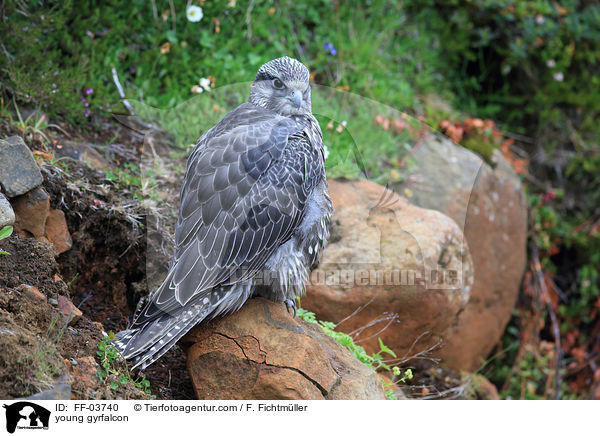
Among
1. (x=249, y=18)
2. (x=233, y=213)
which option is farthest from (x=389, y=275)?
(x=249, y=18)

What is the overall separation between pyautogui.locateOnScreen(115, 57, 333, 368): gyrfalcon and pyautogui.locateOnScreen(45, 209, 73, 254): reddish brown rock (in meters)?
0.75

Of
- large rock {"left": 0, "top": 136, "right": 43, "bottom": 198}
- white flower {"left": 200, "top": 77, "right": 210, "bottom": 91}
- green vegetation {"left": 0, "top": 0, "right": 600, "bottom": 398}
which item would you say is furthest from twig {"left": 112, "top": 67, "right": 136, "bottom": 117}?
large rock {"left": 0, "top": 136, "right": 43, "bottom": 198}

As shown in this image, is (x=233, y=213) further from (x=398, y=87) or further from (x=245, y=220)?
(x=398, y=87)

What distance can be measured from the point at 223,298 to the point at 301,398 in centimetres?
64

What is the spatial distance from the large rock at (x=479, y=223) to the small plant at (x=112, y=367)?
9.77 ft

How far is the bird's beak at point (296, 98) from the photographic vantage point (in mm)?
3396

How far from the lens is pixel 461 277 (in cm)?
462

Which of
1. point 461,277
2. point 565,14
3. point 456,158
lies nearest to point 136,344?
point 461,277

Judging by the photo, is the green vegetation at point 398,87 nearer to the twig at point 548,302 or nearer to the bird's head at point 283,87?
the twig at point 548,302

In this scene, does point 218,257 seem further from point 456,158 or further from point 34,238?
→ point 456,158

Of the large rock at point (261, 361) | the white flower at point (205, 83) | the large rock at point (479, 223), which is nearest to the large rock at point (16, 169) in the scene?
the large rock at point (261, 361)

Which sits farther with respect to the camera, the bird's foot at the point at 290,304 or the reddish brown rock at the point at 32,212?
the bird's foot at the point at 290,304
